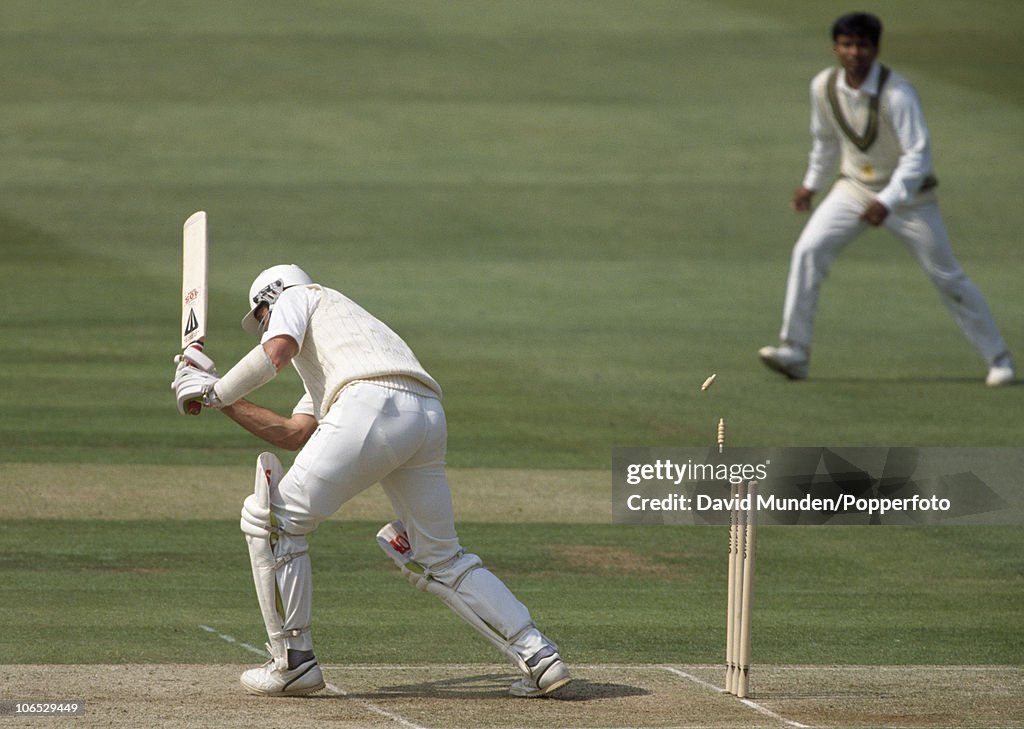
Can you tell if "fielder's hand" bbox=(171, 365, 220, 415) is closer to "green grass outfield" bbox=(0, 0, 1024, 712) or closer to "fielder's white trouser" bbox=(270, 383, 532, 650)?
"fielder's white trouser" bbox=(270, 383, 532, 650)

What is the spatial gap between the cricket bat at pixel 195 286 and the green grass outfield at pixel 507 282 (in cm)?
138

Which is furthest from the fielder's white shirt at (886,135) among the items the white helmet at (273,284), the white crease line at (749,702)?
the white helmet at (273,284)

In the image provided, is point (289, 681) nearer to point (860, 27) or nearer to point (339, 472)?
point (339, 472)

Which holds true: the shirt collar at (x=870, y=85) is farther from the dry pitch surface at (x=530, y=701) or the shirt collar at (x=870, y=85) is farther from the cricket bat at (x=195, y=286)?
the cricket bat at (x=195, y=286)

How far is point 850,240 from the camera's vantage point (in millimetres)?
14258

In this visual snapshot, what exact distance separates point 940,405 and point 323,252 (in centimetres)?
803

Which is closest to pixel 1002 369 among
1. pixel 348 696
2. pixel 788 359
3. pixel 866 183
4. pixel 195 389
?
pixel 788 359

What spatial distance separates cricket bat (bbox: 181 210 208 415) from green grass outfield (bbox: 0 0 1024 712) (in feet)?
4.51

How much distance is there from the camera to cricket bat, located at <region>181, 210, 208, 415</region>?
7461 millimetres

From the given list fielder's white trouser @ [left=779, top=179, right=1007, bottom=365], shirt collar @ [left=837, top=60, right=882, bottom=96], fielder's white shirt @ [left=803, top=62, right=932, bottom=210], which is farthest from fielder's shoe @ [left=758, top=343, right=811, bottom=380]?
shirt collar @ [left=837, top=60, right=882, bottom=96]

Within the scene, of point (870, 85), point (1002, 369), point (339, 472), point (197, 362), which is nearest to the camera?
point (339, 472)

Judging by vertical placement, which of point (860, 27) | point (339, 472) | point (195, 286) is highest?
point (860, 27)

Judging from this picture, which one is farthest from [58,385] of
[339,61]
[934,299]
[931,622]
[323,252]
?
[339,61]

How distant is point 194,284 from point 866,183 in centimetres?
779
